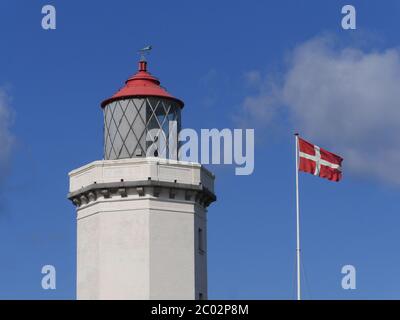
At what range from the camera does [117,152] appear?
53281 millimetres

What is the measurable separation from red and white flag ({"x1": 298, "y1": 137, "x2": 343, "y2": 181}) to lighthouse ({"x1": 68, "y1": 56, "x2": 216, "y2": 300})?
4.46 m

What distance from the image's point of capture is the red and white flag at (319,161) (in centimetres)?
5066

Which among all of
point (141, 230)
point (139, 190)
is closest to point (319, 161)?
point (139, 190)

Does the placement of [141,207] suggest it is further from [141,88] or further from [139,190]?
[141,88]

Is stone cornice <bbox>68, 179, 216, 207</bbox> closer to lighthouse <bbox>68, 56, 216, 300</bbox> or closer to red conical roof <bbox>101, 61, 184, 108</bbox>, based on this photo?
lighthouse <bbox>68, 56, 216, 300</bbox>

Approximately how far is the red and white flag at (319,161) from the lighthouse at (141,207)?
176 inches

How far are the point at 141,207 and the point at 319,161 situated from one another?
270 inches

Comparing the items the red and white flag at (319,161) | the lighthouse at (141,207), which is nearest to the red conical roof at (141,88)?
the lighthouse at (141,207)

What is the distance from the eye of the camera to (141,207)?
170ft

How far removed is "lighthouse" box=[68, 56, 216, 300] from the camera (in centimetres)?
5172

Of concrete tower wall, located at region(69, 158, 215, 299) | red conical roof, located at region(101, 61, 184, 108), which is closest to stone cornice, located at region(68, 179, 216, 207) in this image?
concrete tower wall, located at region(69, 158, 215, 299)
